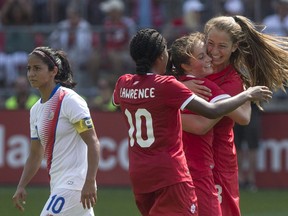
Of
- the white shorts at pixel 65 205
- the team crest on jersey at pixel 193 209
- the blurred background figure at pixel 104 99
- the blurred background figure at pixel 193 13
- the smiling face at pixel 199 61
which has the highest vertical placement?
the smiling face at pixel 199 61

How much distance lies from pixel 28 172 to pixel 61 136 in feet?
1.77

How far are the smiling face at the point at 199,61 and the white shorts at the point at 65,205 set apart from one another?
130 cm

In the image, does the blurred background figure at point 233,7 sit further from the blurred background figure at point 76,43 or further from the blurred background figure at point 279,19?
the blurred background figure at point 76,43

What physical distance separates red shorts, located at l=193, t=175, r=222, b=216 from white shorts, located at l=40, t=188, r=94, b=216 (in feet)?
2.89

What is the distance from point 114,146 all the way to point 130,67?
68.6 inches

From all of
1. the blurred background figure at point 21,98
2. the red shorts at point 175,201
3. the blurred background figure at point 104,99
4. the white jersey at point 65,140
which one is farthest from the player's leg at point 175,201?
the blurred background figure at point 21,98

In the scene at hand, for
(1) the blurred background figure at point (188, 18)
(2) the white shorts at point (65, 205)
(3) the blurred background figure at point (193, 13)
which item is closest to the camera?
(2) the white shorts at point (65, 205)

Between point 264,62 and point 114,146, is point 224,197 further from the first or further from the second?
point 114,146

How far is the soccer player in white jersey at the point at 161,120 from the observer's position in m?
6.37

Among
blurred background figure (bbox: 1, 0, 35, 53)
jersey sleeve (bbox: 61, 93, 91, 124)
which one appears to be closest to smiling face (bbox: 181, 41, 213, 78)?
jersey sleeve (bbox: 61, 93, 91, 124)

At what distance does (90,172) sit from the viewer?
Result: 6828mm

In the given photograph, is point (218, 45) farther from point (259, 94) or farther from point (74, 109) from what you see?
point (74, 109)

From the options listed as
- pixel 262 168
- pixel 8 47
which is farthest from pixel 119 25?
pixel 262 168

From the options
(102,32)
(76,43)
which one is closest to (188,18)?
(102,32)
